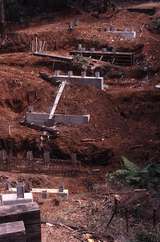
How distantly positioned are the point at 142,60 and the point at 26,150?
619cm

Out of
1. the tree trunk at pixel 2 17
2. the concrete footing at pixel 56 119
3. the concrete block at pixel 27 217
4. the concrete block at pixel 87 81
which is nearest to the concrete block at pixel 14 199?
the concrete block at pixel 27 217

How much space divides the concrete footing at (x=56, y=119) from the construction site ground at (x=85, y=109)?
182 millimetres

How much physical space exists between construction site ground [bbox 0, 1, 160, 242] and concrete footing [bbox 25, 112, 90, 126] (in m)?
0.18

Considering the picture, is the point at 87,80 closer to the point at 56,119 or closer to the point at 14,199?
the point at 56,119

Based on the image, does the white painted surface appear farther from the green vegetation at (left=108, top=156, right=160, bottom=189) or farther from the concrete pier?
the green vegetation at (left=108, top=156, right=160, bottom=189)

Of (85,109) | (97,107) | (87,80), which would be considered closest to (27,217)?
(85,109)

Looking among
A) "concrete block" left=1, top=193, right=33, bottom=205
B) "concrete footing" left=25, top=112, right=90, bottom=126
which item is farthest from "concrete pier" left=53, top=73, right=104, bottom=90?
"concrete block" left=1, top=193, right=33, bottom=205

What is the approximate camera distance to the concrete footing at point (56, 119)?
1416 centimetres

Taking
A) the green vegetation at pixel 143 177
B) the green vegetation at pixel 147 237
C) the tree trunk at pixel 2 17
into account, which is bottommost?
the green vegetation at pixel 147 237

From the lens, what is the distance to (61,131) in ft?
45.3

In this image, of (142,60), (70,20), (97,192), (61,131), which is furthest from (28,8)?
(97,192)

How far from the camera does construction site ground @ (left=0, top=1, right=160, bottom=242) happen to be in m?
12.0

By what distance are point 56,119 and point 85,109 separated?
0.94 metres

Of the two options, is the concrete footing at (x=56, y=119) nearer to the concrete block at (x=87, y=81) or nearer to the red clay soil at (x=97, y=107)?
the red clay soil at (x=97, y=107)
